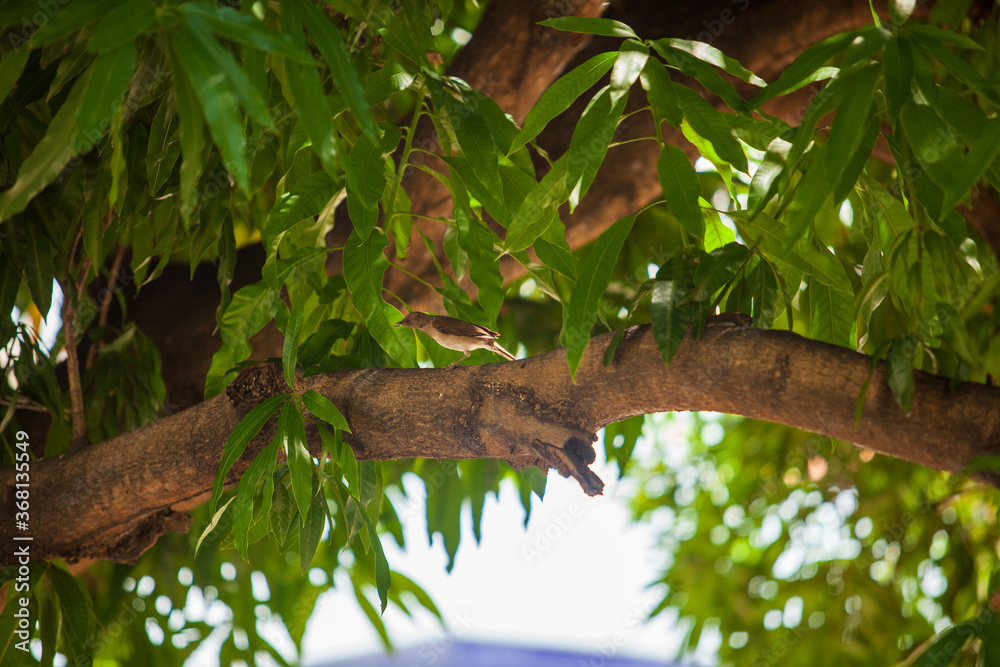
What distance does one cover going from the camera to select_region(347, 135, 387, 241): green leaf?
1.04 m

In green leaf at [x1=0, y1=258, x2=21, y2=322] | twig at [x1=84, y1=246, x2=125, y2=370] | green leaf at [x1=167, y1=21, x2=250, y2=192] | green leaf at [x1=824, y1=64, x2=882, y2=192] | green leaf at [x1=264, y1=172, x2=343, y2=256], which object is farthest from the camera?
twig at [x1=84, y1=246, x2=125, y2=370]

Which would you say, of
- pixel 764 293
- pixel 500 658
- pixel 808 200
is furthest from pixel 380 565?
pixel 500 658

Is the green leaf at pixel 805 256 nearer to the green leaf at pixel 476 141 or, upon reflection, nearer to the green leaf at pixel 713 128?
the green leaf at pixel 713 128

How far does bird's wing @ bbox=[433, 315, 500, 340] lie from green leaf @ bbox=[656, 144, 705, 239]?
0.42 meters

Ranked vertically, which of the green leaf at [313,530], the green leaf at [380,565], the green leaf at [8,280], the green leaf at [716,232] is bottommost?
the green leaf at [380,565]

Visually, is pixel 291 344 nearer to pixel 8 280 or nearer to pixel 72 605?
pixel 8 280

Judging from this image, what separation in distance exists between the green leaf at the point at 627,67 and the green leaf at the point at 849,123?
0.76 feet

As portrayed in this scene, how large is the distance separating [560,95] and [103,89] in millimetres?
533

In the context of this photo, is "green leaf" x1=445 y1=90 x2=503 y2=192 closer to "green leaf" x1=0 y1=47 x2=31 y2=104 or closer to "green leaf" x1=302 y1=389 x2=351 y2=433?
"green leaf" x1=302 y1=389 x2=351 y2=433

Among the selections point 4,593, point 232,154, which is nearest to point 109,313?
point 4,593

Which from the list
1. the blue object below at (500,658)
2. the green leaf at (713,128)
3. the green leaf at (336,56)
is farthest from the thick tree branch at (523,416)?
the blue object below at (500,658)

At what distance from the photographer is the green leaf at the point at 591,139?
89 centimetres

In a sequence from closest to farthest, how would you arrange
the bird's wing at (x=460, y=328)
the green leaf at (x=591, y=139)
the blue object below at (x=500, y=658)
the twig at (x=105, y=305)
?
the green leaf at (x=591, y=139)
the bird's wing at (x=460, y=328)
the twig at (x=105, y=305)
the blue object below at (x=500, y=658)

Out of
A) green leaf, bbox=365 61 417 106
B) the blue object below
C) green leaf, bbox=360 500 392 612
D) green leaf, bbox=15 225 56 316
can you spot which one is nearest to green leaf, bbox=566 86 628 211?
green leaf, bbox=365 61 417 106
